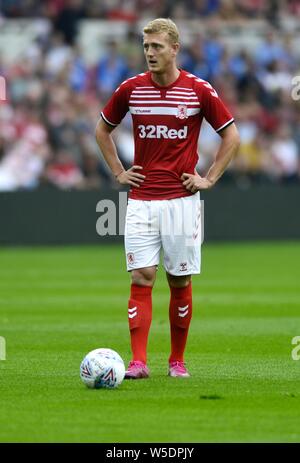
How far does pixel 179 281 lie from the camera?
409 inches

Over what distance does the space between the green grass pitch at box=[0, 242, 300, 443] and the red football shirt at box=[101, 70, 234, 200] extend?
4.85ft

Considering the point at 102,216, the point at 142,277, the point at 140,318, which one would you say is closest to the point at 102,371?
the point at 140,318

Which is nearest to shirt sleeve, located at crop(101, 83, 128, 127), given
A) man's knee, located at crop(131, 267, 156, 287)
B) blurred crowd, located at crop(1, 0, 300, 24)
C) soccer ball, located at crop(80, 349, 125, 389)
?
man's knee, located at crop(131, 267, 156, 287)

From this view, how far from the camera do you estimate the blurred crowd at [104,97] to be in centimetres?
2572

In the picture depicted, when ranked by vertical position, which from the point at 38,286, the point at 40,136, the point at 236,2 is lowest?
the point at 38,286

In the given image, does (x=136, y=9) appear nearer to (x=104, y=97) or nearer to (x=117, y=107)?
(x=104, y=97)

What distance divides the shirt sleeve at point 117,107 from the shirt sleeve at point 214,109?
61 centimetres

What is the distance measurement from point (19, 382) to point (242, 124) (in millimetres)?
18247

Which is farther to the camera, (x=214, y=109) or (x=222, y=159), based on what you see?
(x=222, y=159)

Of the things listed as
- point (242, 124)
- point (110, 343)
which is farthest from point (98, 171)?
point (110, 343)

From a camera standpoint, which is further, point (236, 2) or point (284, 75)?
point (236, 2)

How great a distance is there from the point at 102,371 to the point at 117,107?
84.4 inches

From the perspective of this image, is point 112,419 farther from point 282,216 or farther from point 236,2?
point 236,2

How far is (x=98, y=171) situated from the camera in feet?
86.3
